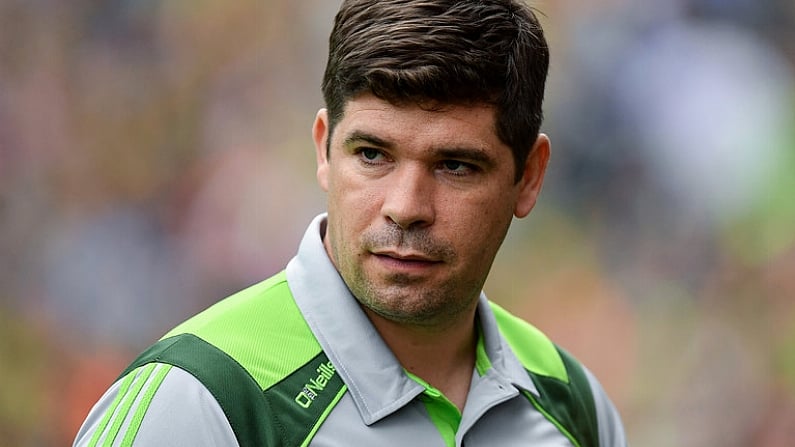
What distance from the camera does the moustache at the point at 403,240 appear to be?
1819mm

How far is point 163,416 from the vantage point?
164 centimetres

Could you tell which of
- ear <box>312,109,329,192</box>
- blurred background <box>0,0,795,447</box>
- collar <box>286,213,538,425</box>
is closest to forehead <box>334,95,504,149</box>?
ear <box>312,109,329,192</box>

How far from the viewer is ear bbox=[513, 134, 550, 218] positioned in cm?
212

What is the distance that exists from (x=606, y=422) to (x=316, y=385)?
79cm

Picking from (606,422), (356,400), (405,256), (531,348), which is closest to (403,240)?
(405,256)

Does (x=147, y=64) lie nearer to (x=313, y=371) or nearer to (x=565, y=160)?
(x=565, y=160)

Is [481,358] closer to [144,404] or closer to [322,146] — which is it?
[322,146]

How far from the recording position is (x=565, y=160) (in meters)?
4.50

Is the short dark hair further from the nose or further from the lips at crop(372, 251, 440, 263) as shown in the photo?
the lips at crop(372, 251, 440, 263)

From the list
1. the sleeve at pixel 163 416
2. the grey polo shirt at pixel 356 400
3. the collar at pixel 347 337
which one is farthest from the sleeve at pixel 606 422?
the sleeve at pixel 163 416

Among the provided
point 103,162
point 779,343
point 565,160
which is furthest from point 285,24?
point 779,343

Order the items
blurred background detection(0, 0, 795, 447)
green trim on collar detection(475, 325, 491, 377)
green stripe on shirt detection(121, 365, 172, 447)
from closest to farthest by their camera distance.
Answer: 1. green stripe on shirt detection(121, 365, 172, 447)
2. green trim on collar detection(475, 325, 491, 377)
3. blurred background detection(0, 0, 795, 447)

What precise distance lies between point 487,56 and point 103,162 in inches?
104

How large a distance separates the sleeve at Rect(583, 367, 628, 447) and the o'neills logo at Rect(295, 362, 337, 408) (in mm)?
709
